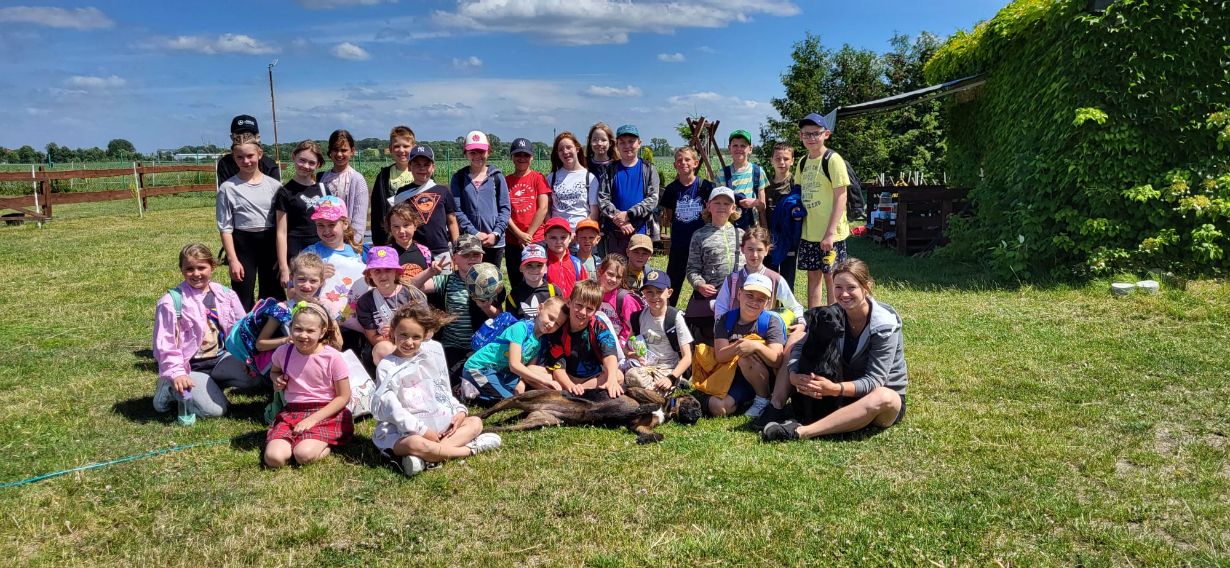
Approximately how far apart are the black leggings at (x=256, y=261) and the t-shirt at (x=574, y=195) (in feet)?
6.84

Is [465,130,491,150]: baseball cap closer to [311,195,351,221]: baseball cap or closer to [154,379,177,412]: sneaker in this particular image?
[311,195,351,221]: baseball cap

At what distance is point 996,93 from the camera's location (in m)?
11.1

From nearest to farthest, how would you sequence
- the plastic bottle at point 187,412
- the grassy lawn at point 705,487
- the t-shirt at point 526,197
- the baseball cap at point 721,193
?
the grassy lawn at point 705,487
the plastic bottle at point 187,412
the baseball cap at point 721,193
the t-shirt at point 526,197

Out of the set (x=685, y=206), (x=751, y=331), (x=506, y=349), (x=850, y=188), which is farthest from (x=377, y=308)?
(x=850, y=188)

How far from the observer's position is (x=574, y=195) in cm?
645

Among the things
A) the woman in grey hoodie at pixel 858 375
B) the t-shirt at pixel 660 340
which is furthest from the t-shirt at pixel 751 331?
the woman in grey hoodie at pixel 858 375

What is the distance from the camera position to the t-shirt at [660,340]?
5.49 m

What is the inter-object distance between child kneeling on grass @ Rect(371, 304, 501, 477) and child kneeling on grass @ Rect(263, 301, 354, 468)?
27cm

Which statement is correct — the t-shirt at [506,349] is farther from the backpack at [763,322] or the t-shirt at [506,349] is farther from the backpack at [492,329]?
the backpack at [763,322]

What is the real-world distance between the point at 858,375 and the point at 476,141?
3.29 meters

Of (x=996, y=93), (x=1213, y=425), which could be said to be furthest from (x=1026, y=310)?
(x=996, y=93)

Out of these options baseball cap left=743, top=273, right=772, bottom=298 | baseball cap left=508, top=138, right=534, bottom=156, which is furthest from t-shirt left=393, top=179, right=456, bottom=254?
baseball cap left=743, top=273, right=772, bottom=298

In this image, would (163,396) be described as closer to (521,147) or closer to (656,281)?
(521,147)

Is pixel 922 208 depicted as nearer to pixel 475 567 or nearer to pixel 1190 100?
pixel 1190 100
